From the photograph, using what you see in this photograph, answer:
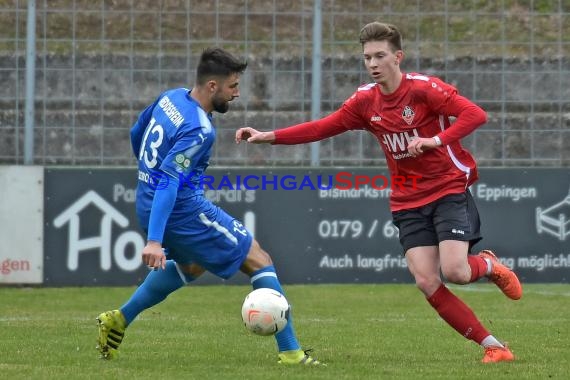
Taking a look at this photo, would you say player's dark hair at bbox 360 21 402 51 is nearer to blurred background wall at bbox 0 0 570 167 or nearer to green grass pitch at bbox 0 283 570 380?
green grass pitch at bbox 0 283 570 380

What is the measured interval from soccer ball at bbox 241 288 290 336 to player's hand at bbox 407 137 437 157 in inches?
44.6

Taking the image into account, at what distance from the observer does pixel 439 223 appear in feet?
25.5

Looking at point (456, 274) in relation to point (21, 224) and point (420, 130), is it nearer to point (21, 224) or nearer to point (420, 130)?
point (420, 130)

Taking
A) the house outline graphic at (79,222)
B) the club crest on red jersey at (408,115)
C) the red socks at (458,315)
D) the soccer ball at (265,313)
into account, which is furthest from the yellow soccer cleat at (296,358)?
the house outline graphic at (79,222)

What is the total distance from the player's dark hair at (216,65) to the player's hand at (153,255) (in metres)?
1.06

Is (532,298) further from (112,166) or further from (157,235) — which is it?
(157,235)

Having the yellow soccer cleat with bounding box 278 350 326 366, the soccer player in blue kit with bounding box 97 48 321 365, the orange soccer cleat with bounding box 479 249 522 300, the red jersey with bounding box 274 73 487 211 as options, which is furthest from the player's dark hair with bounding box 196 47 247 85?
the orange soccer cleat with bounding box 479 249 522 300

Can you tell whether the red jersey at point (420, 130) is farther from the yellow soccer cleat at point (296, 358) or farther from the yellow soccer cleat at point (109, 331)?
the yellow soccer cleat at point (109, 331)

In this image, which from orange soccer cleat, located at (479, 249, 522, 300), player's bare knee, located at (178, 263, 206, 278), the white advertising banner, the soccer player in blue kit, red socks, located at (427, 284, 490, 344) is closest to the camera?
the soccer player in blue kit

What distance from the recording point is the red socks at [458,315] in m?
7.62

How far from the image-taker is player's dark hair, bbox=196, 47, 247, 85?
7.41m

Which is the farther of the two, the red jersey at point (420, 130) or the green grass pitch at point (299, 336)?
the red jersey at point (420, 130)

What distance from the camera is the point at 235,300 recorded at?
488 inches

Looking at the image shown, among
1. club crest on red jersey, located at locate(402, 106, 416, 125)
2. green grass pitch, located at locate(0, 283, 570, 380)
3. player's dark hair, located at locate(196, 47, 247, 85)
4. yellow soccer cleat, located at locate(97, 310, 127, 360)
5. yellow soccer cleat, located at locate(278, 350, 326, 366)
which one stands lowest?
green grass pitch, located at locate(0, 283, 570, 380)
